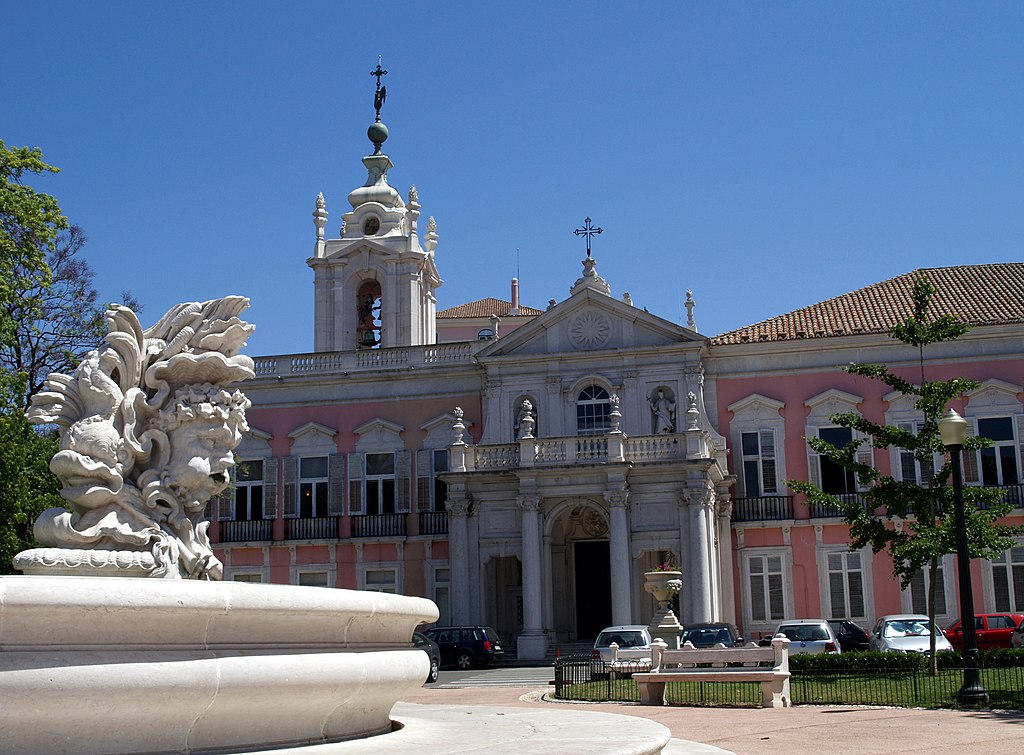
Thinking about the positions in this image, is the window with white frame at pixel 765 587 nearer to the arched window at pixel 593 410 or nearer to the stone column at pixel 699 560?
the stone column at pixel 699 560

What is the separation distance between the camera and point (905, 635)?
92.7 feet

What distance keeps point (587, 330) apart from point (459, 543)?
25.2ft

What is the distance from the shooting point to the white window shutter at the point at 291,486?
3891cm

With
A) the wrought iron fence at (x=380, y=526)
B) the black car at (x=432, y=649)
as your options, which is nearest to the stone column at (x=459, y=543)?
the wrought iron fence at (x=380, y=526)

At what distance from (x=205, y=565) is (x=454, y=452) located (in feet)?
82.4

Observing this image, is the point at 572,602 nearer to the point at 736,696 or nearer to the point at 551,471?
the point at 551,471

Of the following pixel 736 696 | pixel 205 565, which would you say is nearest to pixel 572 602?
pixel 736 696

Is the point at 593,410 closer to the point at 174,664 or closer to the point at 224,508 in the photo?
the point at 224,508

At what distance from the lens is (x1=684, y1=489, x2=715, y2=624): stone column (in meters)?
32.0

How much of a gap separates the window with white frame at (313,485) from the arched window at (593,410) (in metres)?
8.42

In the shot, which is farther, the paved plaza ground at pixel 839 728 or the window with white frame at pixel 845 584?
the window with white frame at pixel 845 584

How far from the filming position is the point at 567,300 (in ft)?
121

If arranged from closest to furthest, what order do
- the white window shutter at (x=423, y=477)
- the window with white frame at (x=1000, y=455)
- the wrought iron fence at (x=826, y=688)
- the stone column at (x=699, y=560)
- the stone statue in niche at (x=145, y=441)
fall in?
the stone statue in niche at (x=145, y=441), the wrought iron fence at (x=826, y=688), the stone column at (x=699, y=560), the window with white frame at (x=1000, y=455), the white window shutter at (x=423, y=477)

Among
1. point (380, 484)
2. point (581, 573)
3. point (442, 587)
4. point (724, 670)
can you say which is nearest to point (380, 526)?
point (380, 484)
